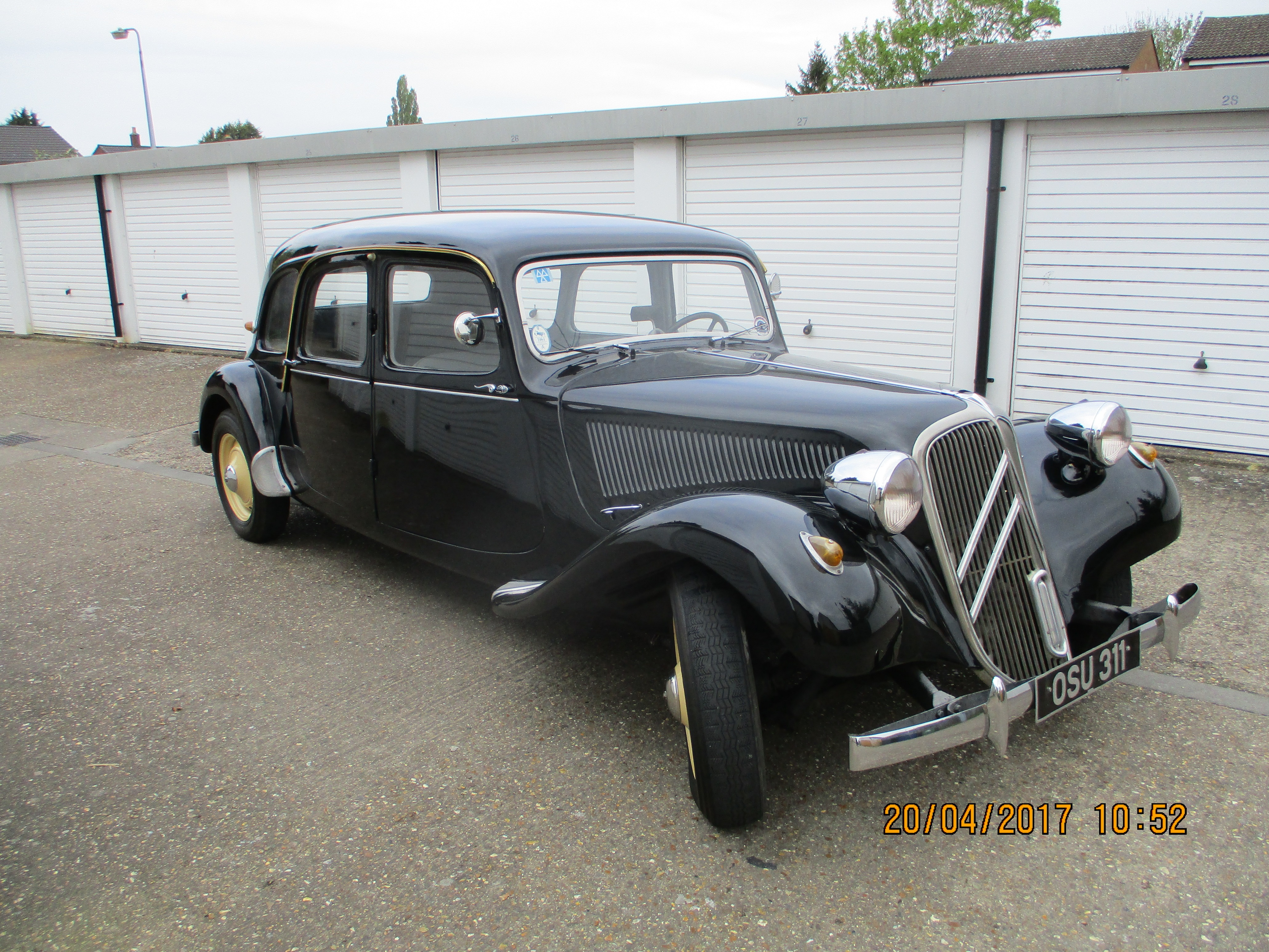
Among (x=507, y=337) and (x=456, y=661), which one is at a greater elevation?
(x=507, y=337)

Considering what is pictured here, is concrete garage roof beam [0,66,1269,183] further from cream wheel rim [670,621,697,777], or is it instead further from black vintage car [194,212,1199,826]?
cream wheel rim [670,621,697,777]

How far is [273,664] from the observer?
3363mm

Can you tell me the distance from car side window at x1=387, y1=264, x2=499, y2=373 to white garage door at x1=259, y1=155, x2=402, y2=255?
7.42 metres

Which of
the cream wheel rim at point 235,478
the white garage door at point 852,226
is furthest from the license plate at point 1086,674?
the white garage door at point 852,226

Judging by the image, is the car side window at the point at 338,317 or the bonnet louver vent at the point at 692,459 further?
the car side window at the point at 338,317

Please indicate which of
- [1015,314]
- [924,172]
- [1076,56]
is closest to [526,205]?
[924,172]

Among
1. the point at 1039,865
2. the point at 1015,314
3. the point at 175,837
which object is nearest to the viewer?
the point at 1039,865

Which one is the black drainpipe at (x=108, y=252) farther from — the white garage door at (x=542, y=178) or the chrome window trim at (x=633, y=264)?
the chrome window trim at (x=633, y=264)

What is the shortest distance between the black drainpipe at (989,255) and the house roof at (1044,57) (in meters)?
24.6

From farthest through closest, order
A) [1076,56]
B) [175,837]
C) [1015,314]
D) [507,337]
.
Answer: [1076,56] → [1015,314] → [507,337] → [175,837]

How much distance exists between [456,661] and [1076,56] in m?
34.5

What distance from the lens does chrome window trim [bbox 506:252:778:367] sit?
3211 millimetres

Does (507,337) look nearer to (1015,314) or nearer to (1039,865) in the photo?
(1039,865)

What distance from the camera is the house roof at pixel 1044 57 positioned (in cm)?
2898
